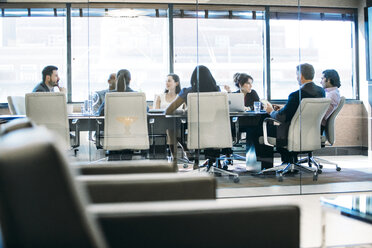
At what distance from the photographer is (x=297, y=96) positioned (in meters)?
5.66

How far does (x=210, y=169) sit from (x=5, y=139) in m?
4.33

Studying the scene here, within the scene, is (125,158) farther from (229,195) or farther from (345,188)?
(345,188)

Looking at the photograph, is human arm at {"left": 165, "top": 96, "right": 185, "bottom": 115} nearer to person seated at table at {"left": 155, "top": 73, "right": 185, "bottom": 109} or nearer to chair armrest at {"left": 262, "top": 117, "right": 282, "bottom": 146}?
person seated at table at {"left": 155, "top": 73, "right": 185, "bottom": 109}

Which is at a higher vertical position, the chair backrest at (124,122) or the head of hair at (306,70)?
the head of hair at (306,70)

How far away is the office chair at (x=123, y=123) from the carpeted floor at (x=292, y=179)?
104cm

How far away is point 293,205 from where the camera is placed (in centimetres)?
184

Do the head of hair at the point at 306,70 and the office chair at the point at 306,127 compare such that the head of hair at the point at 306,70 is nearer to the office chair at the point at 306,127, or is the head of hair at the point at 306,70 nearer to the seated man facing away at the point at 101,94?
the office chair at the point at 306,127

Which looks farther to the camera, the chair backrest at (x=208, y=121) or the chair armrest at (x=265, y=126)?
A: the chair armrest at (x=265, y=126)

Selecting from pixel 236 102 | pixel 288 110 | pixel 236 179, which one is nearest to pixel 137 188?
pixel 236 102

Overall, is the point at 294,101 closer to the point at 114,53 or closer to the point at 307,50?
the point at 307,50

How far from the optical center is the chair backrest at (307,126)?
5.69 metres

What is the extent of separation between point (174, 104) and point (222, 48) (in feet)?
2.49

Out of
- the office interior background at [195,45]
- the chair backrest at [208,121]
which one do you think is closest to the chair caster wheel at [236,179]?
the chair backrest at [208,121]

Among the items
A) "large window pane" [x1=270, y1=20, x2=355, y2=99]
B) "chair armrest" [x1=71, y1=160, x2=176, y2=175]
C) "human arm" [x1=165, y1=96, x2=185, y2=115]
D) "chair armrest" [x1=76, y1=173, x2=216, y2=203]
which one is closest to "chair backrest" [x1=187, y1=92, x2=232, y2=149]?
"human arm" [x1=165, y1=96, x2=185, y2=115]
